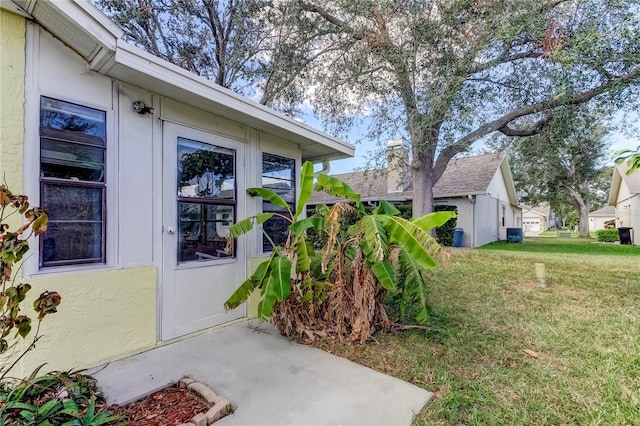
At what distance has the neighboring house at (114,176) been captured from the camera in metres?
2.96

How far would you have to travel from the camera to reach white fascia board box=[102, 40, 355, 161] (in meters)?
3.23

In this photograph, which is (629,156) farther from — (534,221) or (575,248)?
(534,221)

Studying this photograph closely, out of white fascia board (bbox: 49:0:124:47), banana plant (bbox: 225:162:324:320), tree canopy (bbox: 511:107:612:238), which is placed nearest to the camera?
white fascia board (bbox: 49:0:124:47)

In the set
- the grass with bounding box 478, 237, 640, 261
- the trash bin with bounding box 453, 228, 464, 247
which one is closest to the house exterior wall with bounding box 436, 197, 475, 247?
the trash bin with bounding box 453, 228, 464, 247

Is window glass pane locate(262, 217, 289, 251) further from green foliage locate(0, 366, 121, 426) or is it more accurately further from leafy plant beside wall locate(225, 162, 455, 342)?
green foliage locate(0, 366, 121, 426)

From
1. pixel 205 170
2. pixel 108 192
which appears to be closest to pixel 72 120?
pixel 108 192

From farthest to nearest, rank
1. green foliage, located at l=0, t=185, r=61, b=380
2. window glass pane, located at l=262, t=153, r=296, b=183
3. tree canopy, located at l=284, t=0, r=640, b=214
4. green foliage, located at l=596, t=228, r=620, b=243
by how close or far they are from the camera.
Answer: green foliage, located at l=596, t=228, r=620, b=243
tree canopy, located at l=284, t=0, r=640, b=214
window glass pane, located at l=262, t=153, r=296, b=183
green foliage, located at l=0, t=185, r=61, b=380

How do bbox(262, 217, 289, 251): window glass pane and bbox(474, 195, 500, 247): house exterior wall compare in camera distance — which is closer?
bbox(262, 217, 289, 251): window glass pane

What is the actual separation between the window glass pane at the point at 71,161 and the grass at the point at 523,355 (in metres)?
3.54

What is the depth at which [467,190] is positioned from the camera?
49.3ft

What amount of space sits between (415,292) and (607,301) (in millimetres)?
4848

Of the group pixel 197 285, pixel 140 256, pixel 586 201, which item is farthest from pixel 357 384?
pixel 586 201

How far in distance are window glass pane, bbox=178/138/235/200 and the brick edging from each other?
2.33 meters

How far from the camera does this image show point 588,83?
9.07m
